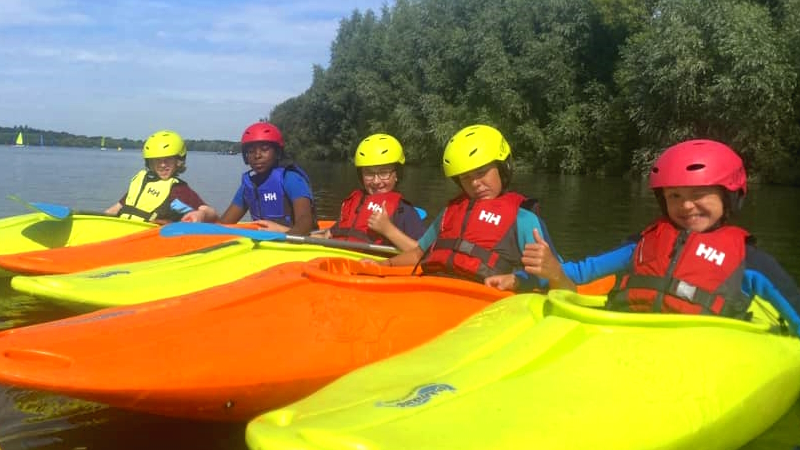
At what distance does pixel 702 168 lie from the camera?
12.6 feet

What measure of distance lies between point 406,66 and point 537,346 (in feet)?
112

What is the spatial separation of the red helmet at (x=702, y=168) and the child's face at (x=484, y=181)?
1254 mm

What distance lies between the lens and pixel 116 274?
5855mm

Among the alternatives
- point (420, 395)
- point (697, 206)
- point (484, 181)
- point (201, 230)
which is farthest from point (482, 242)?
point (201, 230)

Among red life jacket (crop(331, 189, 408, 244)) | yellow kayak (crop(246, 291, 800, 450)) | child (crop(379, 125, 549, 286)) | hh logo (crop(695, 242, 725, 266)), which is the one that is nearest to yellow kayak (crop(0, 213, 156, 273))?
red life jacket (crop(331, 189, 408, 244))

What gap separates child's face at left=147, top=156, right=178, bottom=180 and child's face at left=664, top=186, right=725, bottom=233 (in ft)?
18.4

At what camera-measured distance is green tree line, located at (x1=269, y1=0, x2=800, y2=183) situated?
2223 centimetres

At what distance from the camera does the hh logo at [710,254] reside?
3.86 meters

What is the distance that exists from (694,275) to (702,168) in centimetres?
50

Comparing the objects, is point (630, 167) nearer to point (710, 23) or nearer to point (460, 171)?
point (710, 23)

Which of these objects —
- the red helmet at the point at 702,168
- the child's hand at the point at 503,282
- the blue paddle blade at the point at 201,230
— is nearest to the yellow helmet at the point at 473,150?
the child's hand at the point at 503,282

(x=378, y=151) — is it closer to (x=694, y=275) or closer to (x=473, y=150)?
(x=473, y=150)

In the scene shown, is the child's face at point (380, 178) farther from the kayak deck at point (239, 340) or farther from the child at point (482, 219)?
the kayak deck at point (239, 340)

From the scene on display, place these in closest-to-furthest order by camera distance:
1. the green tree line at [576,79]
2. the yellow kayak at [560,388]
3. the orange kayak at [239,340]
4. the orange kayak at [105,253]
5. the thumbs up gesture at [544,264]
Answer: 1. the yellow kayak at [560,388]
2. the orange kayak at [239,340]
3. the thumbs up gesture at [544,264]
4. the orange kayak at [105,253]
5. the green tree line at [576,79]
